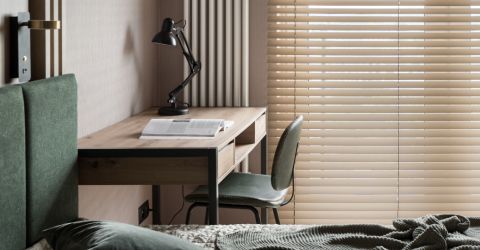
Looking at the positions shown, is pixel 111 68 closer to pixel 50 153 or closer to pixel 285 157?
pixel 285 157

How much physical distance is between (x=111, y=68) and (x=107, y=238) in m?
1.82

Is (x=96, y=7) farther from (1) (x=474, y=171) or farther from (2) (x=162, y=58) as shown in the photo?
(1) (x=474, y=171)

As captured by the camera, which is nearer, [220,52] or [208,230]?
[208,230]

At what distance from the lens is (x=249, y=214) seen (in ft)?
14.8

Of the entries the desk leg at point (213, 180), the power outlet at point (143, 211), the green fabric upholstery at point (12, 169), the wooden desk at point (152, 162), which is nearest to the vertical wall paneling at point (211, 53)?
the power outlet at point (143, 211)

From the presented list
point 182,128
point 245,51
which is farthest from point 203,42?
point 182,128

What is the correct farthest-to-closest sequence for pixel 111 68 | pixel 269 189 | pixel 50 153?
pixel 269 189 → pixel 111 68 → pixel 50 153

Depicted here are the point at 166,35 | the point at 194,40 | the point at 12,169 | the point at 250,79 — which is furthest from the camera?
the point at 250,79

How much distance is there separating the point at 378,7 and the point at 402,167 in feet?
2.76

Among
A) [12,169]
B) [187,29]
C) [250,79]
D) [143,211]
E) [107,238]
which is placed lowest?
[143,211]

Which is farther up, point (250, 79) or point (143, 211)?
point (250, 79)

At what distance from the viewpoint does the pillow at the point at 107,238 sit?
6.03 ft

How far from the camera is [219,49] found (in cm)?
436


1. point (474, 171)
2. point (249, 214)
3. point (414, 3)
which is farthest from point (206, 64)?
point (474, 171)
